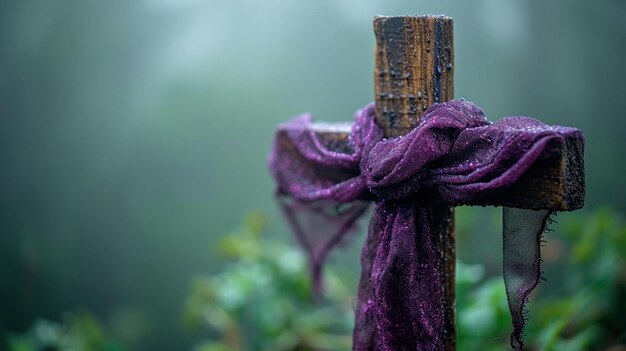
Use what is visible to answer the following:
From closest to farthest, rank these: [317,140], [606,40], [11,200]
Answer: [317,140] → [606,40] → [11,200]

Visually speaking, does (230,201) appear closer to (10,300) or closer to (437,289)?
(10,300)

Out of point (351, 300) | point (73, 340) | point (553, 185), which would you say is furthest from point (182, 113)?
point (553, 185)

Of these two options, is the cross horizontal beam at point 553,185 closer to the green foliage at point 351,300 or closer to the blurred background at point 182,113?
the green foliage at point 351,300

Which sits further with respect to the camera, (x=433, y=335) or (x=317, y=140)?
(x=317, y=140)

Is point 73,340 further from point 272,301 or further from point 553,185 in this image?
point 553,185

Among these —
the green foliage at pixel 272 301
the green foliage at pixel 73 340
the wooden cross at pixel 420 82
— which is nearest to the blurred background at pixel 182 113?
the green foliage at pixel 272 301

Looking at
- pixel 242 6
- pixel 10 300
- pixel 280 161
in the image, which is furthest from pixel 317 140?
pixel 10 300
